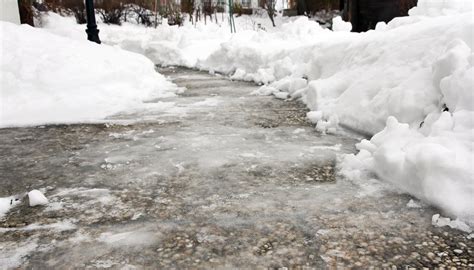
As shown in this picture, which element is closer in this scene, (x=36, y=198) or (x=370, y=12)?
(x=36, y=198)

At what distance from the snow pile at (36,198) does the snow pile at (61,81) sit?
2112mm

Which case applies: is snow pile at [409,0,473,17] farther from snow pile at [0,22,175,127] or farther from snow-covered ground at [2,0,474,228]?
snow pile at [0,22,175,127]

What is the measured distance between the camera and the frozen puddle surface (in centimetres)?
Result: 178

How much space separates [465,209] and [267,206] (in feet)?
3.07

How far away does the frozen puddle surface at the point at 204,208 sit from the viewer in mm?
1775

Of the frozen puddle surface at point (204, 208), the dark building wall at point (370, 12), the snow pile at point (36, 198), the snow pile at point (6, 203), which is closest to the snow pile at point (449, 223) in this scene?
the frozen puddle surface at point (204, 208)

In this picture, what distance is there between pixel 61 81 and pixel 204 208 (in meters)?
3.80

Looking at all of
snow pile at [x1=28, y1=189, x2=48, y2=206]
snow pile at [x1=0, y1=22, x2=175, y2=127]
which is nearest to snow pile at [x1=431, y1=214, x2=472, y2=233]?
snow pile at [x1=28, y1=189, x2=48, y2=206]

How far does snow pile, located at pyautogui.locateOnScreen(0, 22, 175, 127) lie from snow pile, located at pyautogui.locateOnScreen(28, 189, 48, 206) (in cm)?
211

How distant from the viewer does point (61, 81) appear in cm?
531

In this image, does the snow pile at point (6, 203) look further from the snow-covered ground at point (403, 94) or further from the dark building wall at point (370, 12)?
the dark building wall at point (370, 12)

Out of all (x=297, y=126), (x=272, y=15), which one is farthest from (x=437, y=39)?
(x=272, y=15)

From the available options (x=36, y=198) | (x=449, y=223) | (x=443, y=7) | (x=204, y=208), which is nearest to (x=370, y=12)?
(x=443, y=7)

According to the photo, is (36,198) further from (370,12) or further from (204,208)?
(370,12)
